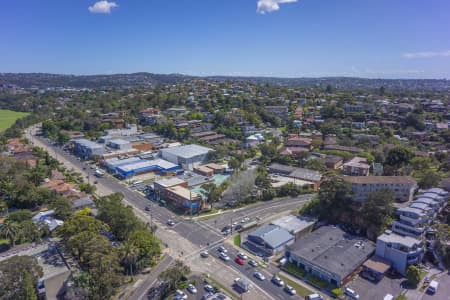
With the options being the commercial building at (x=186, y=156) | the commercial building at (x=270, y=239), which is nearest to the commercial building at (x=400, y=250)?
the commercial building at (x=270, y=239)

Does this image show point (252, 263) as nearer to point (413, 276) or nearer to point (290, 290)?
point (290, 290)

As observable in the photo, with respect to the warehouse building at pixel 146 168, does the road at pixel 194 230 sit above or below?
below

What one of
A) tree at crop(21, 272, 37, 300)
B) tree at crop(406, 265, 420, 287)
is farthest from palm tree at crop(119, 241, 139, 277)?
tree at crop(406, 265, 420, 287)

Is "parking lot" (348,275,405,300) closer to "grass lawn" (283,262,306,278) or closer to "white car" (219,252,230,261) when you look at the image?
"grass lawn" (283,262,306,278)

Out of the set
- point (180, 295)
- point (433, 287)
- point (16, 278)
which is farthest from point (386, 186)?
point (16, 278)

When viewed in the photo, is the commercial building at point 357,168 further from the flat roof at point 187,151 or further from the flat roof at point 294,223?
the flat roof at point 187,151

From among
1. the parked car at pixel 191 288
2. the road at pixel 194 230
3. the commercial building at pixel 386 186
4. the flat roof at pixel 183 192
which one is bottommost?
the road at pixel 194 230

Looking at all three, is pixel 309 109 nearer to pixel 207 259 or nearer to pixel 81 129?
pixel 81 129
